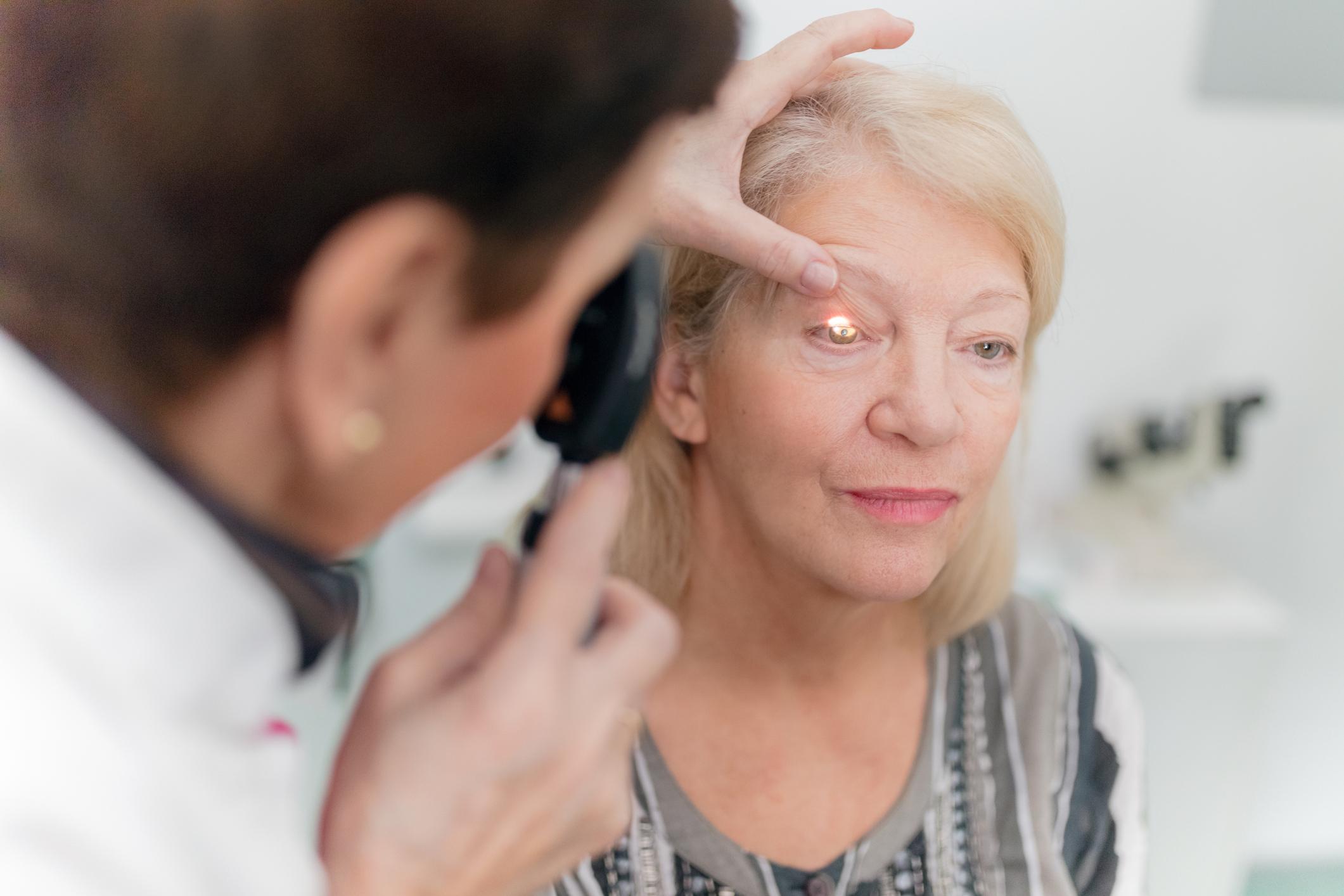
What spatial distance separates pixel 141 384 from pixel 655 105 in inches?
9.1

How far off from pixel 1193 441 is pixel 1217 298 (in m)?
0.25

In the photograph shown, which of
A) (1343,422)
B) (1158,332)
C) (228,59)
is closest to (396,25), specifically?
(228,59)

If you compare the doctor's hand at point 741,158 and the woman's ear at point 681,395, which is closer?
the doctor's hand at point 741,158

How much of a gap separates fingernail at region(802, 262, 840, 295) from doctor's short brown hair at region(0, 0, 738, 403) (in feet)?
1.41

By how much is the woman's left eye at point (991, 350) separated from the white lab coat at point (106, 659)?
65cm

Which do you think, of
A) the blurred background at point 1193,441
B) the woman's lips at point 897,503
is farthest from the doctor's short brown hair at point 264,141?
the blurred background at point 1193,441

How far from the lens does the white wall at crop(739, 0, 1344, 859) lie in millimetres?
1652

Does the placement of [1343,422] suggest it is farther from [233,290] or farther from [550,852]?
[233,290]

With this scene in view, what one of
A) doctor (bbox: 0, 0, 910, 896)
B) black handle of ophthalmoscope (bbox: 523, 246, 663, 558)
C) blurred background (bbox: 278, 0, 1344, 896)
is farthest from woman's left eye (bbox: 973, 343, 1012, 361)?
blurred background (bbox: 278, 0, 1344, 896)

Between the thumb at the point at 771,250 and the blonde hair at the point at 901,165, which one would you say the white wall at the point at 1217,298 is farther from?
the thumb at the point at 771,250

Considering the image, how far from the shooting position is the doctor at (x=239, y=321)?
0.40 meters

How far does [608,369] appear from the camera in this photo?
61 cm

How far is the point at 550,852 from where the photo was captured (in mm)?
610

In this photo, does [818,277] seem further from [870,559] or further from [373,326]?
[373,326]
